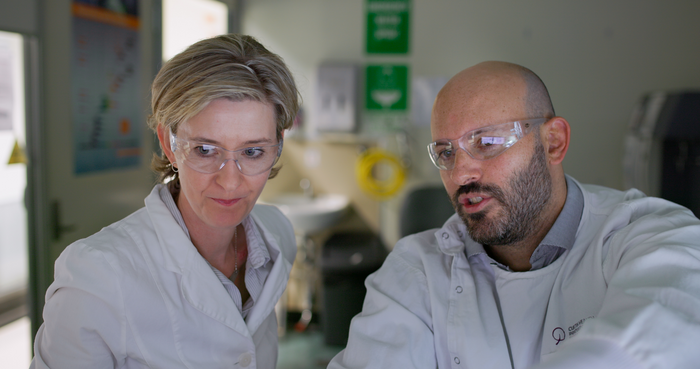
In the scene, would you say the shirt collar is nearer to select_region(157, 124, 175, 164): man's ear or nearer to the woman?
the woman

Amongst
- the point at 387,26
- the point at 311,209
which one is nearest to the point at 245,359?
the point at 311,209

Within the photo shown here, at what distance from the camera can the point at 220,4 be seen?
3.69 meters

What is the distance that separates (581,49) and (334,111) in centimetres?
181

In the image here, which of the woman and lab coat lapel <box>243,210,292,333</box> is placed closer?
the woman

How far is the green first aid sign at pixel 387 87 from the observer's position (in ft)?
12.2

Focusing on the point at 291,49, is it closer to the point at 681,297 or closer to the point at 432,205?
the point at 432,205

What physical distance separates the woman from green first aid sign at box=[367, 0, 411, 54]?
2575mm

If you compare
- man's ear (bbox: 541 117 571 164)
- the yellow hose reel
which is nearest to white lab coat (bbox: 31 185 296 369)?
man's ear (bbox: 541 117 571 164)

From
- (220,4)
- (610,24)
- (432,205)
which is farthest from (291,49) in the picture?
(610,24)

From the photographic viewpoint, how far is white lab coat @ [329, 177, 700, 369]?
1.00m

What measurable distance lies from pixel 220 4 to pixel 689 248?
3.52 metres

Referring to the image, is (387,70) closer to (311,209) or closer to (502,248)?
(311,209)

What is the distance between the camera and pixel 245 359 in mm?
1219

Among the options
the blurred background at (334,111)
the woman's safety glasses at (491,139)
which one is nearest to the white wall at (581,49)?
the blurred background at (334,111)
